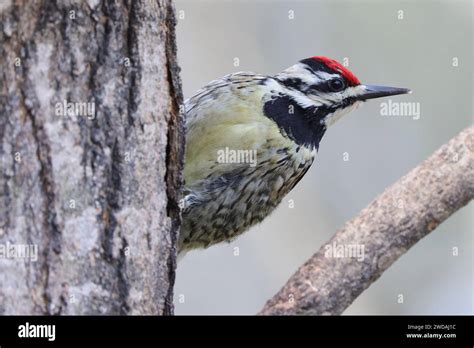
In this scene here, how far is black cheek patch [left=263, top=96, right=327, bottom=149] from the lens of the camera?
2.71 metres

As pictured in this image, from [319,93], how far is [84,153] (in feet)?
4.28

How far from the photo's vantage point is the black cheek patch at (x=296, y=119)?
106 inches

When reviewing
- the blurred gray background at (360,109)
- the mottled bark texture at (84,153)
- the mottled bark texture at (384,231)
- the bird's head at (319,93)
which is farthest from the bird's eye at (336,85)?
the blurred gray background at (360,109)

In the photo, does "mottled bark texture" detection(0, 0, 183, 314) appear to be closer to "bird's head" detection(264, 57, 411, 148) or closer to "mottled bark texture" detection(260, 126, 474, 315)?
"mottled bark texture" detection(260, 126, 474, 315)

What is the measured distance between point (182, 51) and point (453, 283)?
2.26 m

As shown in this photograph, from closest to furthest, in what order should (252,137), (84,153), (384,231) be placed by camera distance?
(84,153) → (384,231) → (252,137)

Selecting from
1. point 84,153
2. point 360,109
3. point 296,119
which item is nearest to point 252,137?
point 296,119

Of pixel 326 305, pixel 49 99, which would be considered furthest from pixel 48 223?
pixel 326 305

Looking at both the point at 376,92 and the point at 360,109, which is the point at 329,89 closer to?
A: the point at 376,92

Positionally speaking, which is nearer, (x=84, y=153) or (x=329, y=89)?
(x=84, y=153)

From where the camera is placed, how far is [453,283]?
4816 millimetres

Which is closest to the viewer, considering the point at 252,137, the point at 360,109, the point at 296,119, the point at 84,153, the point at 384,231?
the point at 84,153

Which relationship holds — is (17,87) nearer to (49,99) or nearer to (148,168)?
(49,99)

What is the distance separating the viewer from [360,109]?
4.66 m
